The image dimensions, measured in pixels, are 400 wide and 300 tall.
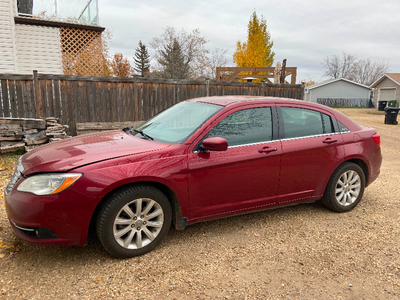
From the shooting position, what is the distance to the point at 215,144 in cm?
309

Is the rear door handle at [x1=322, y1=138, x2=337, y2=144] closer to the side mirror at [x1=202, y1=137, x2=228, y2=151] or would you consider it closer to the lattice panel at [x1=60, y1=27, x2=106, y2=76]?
the side mirror at [x1=202, y1=137, x2=228, y2=151]

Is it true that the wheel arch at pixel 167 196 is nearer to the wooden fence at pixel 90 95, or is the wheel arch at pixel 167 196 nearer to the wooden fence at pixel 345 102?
the wooden fence at pixel 90 95

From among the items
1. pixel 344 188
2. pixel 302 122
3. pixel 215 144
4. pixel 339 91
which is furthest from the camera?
pixel 339 91

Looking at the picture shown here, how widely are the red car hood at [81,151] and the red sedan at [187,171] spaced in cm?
1

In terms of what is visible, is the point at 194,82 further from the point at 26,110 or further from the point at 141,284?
the point at 141,284

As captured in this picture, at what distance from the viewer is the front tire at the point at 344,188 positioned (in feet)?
13.6

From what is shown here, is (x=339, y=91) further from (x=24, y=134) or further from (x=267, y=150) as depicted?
(x=267, y=150)

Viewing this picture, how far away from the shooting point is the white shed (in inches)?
1655

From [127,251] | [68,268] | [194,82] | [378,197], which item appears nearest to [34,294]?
[68,268]

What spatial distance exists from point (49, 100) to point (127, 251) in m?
6.64

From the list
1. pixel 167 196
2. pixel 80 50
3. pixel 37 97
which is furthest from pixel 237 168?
pixel 80 50

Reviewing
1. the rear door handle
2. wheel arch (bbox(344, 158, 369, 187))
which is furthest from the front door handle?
wheel arch (bbox(344, 158, 369, 187))

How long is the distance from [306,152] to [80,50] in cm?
1345

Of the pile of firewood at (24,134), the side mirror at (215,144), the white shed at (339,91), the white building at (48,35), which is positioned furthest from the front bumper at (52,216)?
the white shed at (339,91)
